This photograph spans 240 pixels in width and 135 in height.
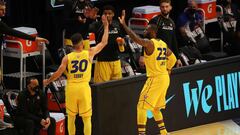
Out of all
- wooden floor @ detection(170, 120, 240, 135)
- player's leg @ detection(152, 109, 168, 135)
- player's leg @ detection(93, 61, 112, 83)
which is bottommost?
wooden floor @ detection(170, 120, 240, 135)

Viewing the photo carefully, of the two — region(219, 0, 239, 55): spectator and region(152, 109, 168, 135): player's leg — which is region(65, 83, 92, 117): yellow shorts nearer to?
region(152, 109, 168, 135): player's leg

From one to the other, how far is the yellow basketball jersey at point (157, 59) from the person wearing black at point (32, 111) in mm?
1830

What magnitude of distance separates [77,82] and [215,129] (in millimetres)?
3627

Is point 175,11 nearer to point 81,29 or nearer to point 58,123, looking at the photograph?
point 81,29

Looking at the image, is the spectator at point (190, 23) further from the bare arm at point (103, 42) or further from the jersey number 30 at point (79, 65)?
the jersey number 30 at point (79, 65)

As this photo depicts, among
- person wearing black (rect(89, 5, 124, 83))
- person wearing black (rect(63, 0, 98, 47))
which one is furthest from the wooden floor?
person wearing black (rect(63, 0, 98, 47))

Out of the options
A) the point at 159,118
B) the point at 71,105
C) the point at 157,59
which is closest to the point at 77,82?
the point at 71,105

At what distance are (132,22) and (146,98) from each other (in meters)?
3.97

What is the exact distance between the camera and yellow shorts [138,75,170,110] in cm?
1524

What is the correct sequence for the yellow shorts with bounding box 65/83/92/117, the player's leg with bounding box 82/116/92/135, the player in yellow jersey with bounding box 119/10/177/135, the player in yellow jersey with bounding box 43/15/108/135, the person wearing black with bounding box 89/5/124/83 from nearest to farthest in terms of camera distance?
the player in yellow jersey with bounding box 43/15/108/135
the yellow shorts with bounding box 65/83/92/117
the player's leg with bounding box 82/116/92/135
the player in yellow jersey with bounding box 119/10/177/135
the person wearing black with bounding box 89/5/124/83

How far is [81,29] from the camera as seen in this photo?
1675cm

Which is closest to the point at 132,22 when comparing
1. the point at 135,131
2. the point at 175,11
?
the point at 175,11

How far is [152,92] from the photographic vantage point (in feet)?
50.1

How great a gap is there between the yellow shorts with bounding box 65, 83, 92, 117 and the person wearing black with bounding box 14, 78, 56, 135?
0.51m
